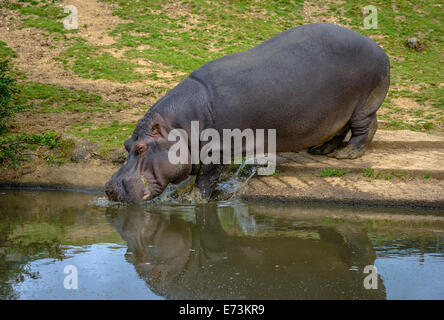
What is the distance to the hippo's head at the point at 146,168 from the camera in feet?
18.4

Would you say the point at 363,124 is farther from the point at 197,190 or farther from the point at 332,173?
the point at 197,190

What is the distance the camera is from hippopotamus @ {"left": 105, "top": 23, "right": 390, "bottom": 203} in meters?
5.68

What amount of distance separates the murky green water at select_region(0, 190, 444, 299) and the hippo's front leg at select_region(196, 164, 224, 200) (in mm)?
223

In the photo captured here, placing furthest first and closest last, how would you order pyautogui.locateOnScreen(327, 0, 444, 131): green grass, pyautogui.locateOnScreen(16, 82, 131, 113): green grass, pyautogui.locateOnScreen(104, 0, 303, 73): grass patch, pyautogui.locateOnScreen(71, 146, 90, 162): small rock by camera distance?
pyautogui.locateOnScreen(104, 0, 303, 73): grass patch < pyautogui.locateOnScreen(327, 0, 444, 131): green grass < pyautogui.locateOnScreen(16, 82, 131, 113): green grass < pyautogui.locateOnScreen(71, 146, 90, 162): small rock

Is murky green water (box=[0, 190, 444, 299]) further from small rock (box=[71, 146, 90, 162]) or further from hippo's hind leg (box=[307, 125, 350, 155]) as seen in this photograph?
hippo's hind leg (box=[307, 125, 350, 155])

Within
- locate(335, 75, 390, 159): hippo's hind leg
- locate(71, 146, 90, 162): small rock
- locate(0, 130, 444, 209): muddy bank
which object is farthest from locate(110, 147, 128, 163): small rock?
locate(335, 75, 390, 159): hippo's hind leg

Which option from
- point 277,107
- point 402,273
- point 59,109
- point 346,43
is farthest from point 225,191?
point 59,109

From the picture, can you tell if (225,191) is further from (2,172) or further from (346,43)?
(2,172)

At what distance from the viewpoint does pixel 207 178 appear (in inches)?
245

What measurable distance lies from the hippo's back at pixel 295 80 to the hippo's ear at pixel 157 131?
61cm

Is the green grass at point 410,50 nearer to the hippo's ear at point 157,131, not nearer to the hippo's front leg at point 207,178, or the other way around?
the hippo's front leg at point 207,178

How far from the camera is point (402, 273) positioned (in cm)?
403

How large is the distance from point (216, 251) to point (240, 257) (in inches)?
11.4
